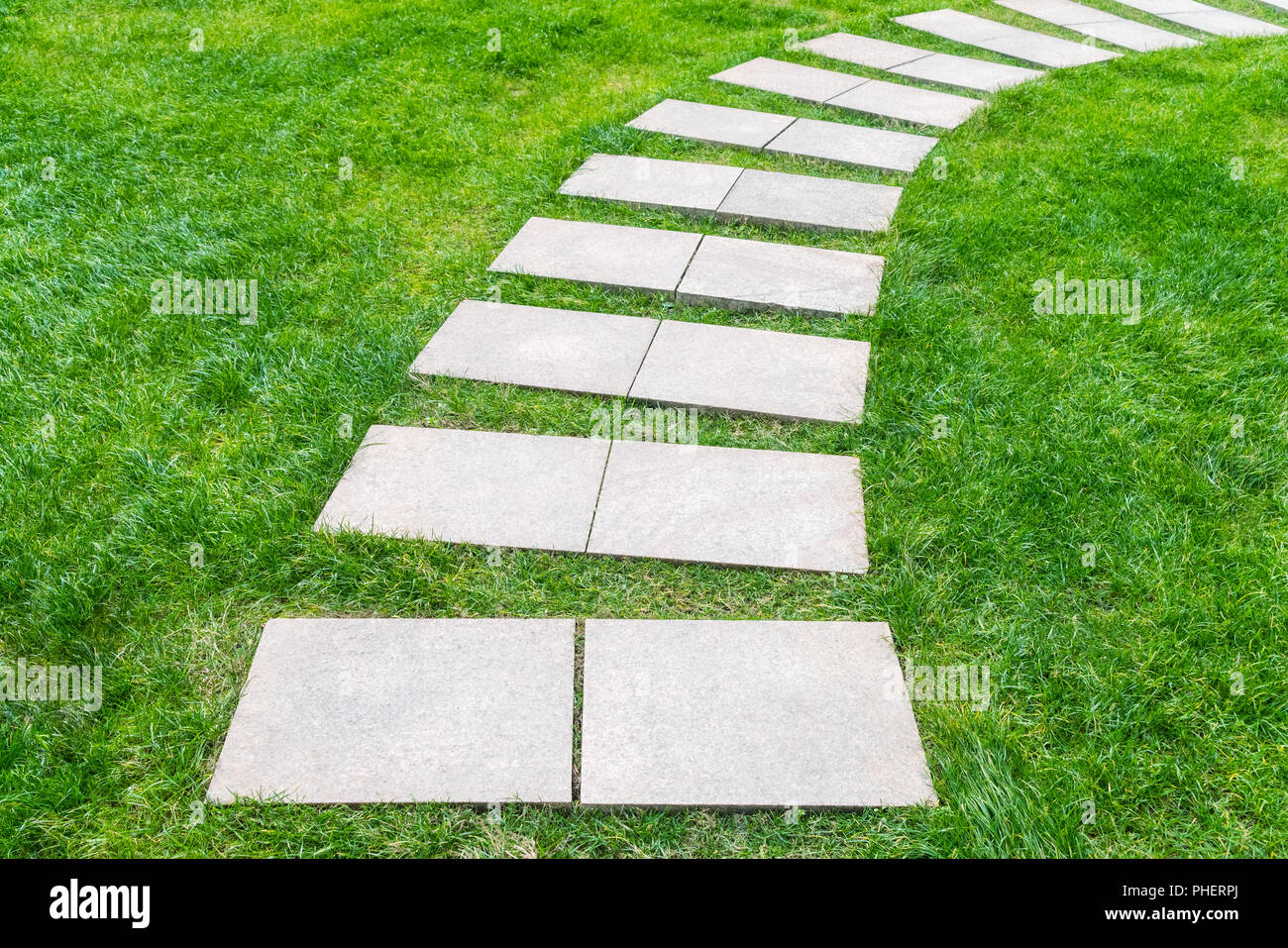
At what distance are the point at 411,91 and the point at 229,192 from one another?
5.37 ft

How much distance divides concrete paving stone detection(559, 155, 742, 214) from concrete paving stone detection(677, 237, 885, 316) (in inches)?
18.0

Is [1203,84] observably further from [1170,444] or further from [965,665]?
[965,665]

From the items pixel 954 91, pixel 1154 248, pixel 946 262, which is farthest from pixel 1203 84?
pixel 946 262

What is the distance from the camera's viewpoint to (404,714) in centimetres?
206

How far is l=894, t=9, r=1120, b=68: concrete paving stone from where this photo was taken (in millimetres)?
6531

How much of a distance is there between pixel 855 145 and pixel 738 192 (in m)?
1.02

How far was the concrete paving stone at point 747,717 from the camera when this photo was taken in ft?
6.31

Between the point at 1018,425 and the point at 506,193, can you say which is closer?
the point at 1018,425

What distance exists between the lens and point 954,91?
19.5 ft

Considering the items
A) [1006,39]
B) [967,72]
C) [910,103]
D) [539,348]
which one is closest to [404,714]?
[539,348]

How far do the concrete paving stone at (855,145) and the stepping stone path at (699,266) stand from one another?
114 centimetres

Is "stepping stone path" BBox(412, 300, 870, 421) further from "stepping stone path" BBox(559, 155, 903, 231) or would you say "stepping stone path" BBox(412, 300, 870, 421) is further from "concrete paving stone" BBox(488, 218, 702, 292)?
"stepping stone path" BBox(559, 155, 903, 231)

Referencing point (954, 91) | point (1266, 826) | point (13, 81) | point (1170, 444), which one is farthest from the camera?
point (954, 91)

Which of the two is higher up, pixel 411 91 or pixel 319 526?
pixel 411 91
